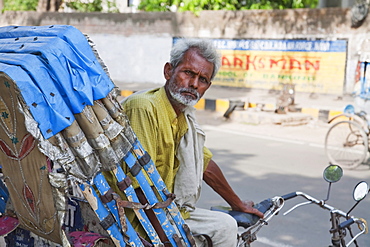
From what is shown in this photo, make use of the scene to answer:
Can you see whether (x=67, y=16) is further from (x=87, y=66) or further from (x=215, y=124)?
(x=87, y=66)

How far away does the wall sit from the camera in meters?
10.5

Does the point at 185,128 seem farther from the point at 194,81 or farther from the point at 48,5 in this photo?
the point at 48,5

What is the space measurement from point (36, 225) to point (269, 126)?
816 cm

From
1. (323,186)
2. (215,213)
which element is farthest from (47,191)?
(323,186)

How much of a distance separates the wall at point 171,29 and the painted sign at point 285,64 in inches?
6.9

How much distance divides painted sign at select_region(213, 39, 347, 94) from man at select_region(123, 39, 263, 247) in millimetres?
8835

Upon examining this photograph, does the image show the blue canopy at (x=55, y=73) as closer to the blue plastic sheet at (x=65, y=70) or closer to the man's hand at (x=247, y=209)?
the blue plastic sheet at (x=65, y=70)

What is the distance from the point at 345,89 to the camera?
10453 mm

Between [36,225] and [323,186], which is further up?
[36,225]

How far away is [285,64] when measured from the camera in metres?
11.3

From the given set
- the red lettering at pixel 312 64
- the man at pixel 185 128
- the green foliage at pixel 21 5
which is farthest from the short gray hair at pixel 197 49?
the green foliage at pixel 21 5

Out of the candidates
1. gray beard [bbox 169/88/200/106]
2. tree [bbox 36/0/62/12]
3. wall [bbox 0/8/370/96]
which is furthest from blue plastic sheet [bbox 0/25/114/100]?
tree [bbox 36/0/62/12]

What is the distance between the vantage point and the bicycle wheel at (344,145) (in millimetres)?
6645

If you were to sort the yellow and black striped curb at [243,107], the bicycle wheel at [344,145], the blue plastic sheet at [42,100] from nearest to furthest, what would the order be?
the blue plastic sheet at [42,100] → the bicycle wheel at [344,145] → the yellow and black striped curb at [243,107]
